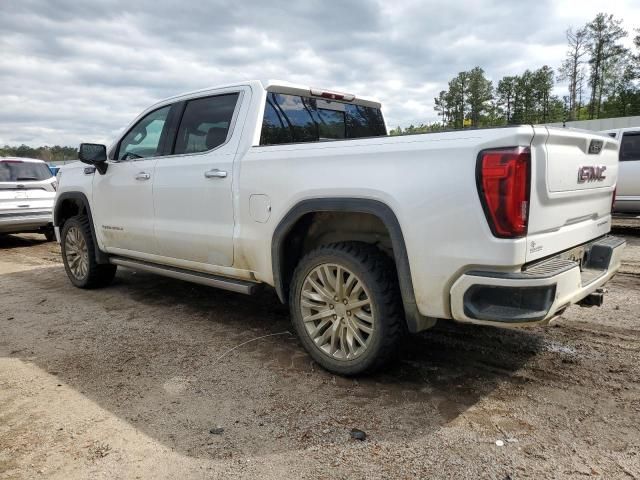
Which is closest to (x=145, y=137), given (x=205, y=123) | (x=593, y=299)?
(x=205, y=123)

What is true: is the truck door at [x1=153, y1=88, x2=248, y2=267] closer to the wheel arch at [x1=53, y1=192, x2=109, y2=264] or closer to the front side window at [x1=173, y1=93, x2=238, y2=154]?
the front side window at [x1=173, y1=93, x2=238, y2=154]

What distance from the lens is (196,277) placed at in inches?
162

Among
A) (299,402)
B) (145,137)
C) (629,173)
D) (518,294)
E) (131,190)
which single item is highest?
(145,137)

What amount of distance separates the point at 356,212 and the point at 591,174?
57.1 inches

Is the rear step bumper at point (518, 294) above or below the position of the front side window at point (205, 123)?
below

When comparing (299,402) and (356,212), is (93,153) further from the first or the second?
(299,402)

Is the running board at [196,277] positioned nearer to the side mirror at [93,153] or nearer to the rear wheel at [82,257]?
the rear wheel at [82,257]

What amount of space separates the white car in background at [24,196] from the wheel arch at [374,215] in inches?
287

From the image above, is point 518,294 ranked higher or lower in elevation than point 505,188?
lower

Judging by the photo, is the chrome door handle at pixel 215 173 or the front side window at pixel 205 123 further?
the front side window at pixel 205 123

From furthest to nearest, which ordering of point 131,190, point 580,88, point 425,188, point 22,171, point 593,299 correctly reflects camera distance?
point 580,88 < point 22,171 < point 131,190 < point 593,299 < point 425,188

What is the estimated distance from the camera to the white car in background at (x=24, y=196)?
915cm

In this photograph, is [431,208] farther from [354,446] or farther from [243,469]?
[243,469]

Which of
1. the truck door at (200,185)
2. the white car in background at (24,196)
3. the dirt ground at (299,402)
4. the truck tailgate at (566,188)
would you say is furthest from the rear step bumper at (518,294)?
the white car in background at (24,196)
